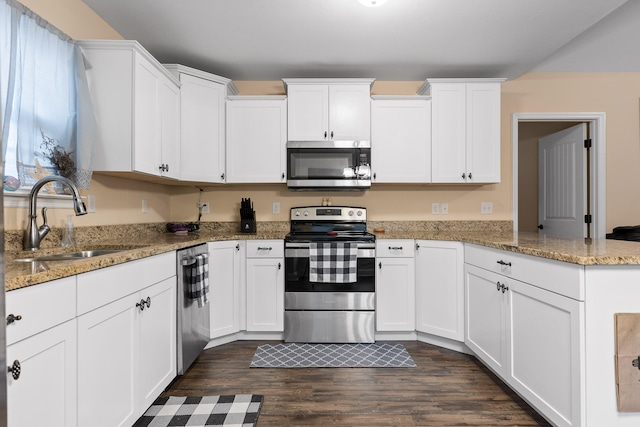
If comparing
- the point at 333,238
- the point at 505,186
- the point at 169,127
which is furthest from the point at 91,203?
the point at 505,186

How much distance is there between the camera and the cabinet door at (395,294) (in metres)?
2.86

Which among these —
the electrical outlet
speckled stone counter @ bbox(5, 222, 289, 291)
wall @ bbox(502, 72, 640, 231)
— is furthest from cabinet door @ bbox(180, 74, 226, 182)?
wall @ bbox(502, 72, 640, 231)

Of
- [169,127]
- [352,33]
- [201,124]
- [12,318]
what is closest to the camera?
[12,318]

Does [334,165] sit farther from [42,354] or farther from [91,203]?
[42,354]

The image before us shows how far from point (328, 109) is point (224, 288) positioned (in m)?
1.77

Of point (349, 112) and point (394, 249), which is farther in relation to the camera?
point (349, 112)

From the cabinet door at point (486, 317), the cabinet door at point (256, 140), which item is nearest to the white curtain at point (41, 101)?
the cabinet door at point (256, 140)

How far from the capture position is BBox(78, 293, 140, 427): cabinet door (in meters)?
1.28

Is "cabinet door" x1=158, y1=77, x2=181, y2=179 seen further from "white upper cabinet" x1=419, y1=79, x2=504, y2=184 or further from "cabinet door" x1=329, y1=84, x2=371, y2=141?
"white upper cabinet" x1=419, y1=79, x2=504, y2=184

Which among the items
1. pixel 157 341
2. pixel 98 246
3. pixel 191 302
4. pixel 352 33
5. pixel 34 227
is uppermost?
pixel 352 33

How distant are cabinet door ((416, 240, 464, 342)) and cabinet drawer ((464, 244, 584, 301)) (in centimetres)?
34

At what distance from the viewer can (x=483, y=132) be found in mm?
3064

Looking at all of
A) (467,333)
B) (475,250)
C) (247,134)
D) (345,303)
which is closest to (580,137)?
(475,250)

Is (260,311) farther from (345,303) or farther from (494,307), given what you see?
(494,307)
